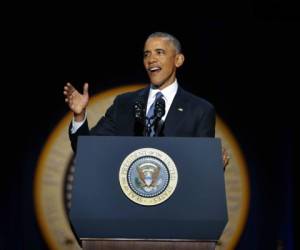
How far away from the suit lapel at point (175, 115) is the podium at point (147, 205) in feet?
1.03

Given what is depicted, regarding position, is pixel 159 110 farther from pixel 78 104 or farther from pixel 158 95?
pixel 78 104

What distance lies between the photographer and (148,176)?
6.10 feet

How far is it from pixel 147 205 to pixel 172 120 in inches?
18.9

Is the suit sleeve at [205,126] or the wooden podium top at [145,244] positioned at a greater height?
the suit sleeve at [205,126]

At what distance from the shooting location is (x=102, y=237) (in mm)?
1822

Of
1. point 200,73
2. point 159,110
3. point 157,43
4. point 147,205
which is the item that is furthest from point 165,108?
point 200,73

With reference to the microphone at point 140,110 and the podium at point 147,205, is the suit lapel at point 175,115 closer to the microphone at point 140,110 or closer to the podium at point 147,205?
the microphone at point 140,110

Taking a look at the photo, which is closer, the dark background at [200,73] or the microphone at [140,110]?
the microphone at [140,110]

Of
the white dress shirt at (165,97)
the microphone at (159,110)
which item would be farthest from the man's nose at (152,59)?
the microphone at (159,110)

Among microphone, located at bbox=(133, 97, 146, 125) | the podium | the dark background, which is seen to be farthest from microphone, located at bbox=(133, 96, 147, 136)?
the dark background

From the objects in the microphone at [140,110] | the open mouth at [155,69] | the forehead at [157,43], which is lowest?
the microphone at [140,110]

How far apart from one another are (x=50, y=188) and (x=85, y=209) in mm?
2690

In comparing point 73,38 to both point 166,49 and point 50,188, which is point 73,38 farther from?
point 166,49

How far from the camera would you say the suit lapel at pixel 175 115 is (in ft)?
7.20
